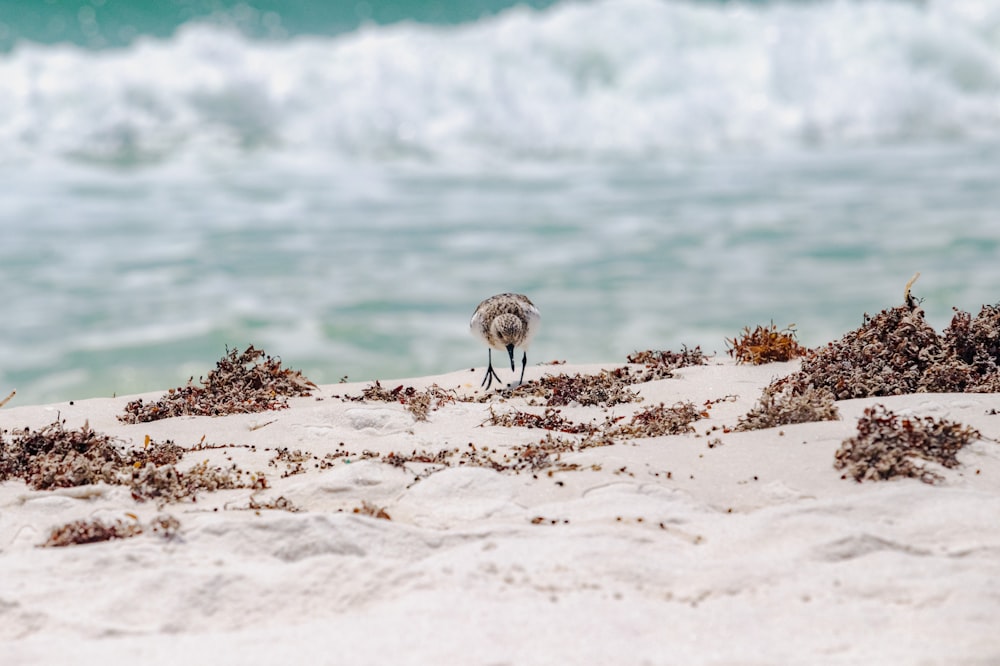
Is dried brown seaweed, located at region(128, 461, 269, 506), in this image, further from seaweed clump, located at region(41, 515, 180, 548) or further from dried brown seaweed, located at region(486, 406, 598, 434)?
dried brown seaweed, located at region(486, 406, 598, 434)

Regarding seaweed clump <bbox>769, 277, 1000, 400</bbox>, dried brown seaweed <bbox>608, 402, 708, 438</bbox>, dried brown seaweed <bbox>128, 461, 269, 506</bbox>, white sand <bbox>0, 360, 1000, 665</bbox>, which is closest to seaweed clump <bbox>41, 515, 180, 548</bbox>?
white sand <bbox>0, 360, 1000, 665</bbox>

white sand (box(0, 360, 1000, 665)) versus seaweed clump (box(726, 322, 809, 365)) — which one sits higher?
seaweed clump (box(726, 322, 809, 365))

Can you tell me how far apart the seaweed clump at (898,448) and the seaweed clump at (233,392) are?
216 inches

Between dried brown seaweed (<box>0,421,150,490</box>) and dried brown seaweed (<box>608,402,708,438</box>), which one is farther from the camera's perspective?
dried brown seaweed (<box>608,402,708,438</box>)

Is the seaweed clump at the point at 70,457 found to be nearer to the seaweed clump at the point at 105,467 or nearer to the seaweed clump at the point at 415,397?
the seaweed clump at the point at 105,467

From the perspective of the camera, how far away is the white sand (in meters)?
3.95

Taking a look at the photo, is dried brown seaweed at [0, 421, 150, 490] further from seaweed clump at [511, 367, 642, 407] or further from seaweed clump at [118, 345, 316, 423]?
seaweed clump at [511, 367, 642, 407]

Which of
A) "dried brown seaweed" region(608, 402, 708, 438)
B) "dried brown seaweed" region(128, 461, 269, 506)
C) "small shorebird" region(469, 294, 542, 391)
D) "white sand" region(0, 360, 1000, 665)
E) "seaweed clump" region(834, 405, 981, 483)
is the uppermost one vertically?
"small shorebird" region(469, 294, 542, 391)

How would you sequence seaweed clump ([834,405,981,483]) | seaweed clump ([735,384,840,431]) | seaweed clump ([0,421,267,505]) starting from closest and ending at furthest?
seaweed clump ([834,405,981,483])
seaweed clump ([0,421,267,505])
seaweed clump ([735,384,840,431])

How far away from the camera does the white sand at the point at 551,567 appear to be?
155 inches

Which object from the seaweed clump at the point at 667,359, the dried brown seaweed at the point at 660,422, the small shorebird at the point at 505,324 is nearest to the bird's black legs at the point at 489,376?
the small shorebird at the point at 505,324

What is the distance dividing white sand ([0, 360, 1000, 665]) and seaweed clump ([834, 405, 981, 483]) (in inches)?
4.8

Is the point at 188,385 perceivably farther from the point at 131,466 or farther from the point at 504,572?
the point at 504,572

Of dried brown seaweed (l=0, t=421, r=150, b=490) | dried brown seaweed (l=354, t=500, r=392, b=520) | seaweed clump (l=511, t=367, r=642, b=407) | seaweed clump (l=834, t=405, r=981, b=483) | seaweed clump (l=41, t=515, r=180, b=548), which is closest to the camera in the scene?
seaweed clump (l=41, t=515, r=180, b=548)
